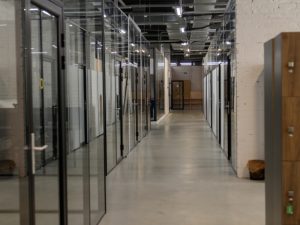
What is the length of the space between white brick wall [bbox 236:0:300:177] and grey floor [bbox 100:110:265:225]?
2.21 ft

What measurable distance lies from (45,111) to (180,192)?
8.11ft

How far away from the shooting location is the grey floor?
504 cm

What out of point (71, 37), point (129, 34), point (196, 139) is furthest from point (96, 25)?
point (196, 139)

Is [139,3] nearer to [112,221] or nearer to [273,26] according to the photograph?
[273,26]

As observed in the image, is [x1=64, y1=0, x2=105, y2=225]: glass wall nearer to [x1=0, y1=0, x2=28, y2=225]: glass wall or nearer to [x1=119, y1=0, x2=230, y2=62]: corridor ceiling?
[x1=0, y1=0, x2=28, y2=225]: glass wall

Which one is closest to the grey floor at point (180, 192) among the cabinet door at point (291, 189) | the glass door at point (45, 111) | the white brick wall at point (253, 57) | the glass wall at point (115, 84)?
the glass wall at point (115, 84)

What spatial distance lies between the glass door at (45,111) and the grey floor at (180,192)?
0.85 m

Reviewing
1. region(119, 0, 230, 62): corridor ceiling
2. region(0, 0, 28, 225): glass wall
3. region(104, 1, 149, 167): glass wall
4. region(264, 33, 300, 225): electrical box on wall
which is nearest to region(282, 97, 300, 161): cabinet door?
region(264, 33, 300, 225): electrical box on wall

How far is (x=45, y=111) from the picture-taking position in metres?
5.19

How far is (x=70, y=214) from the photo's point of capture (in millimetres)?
4008

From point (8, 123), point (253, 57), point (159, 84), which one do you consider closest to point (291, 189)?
point (8, 123)

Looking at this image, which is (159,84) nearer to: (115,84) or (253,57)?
(115,84)

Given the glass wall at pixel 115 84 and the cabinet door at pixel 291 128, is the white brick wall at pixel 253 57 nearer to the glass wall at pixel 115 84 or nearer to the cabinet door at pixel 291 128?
the glass wall at pixel 115 84

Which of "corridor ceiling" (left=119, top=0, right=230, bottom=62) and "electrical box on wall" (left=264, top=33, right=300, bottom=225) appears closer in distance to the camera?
"electrical box on wall" (left=264, top=33, right=300, bottom=225)
